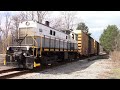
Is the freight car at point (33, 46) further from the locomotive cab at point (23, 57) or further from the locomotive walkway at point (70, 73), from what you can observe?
the locomotive walkway at point (70, 73)

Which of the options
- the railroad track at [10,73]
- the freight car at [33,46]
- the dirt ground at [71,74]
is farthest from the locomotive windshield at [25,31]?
the dirt ground at [71,74]

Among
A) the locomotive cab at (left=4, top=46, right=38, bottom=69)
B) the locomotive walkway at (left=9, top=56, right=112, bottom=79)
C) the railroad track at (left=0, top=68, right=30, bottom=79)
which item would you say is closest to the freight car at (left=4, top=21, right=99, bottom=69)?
the locomotive cab at (left=4, top=46, right=38, bottom=69)

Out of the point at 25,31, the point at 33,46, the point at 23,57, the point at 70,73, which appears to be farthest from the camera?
the point at 25,31

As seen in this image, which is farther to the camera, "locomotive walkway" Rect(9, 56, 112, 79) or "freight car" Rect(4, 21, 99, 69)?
"freight car" Rect(4, 21, 99, 69)

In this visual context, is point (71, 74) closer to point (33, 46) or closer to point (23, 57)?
point (33, 46)

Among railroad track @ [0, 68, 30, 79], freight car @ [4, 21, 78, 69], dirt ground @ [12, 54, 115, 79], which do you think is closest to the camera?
railroad track @ [0, 68, 30, 79]

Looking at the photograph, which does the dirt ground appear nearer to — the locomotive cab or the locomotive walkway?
the locomotive walkway

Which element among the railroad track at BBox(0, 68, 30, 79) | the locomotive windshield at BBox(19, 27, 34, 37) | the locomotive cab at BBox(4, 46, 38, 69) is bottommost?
the railroad track at BBox(0, 68, 30, 79)

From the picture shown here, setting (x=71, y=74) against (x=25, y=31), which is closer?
(x=71, y=74)

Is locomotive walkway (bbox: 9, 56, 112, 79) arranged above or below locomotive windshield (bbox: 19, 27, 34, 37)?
below

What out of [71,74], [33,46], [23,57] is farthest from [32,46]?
[71,74]
